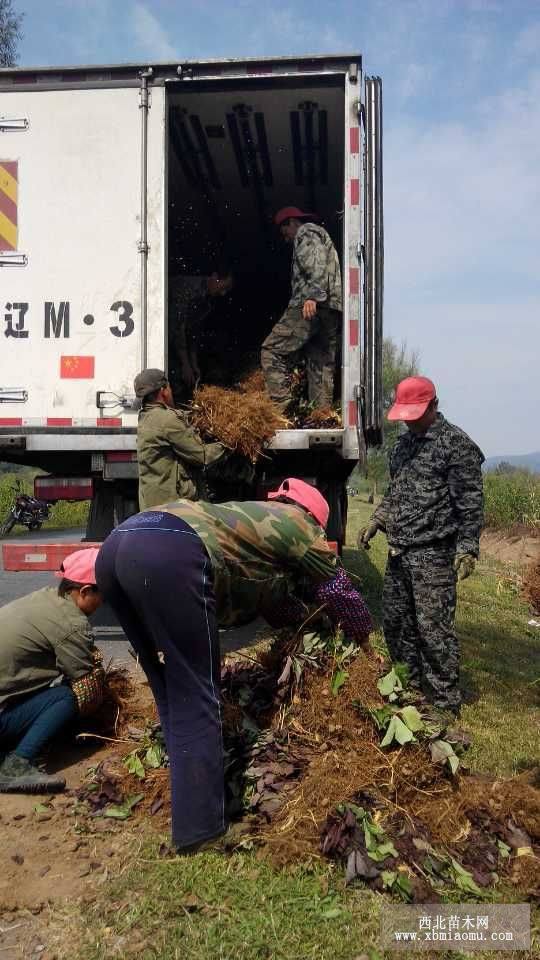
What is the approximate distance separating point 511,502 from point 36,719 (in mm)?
15175

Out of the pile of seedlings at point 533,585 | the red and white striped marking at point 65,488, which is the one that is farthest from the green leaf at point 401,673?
the red and white striped marking at point 65,488

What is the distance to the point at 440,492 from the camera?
14.1 feet

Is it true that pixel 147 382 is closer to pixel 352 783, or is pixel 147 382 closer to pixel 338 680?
pixel 338 680

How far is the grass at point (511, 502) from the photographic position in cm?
1656

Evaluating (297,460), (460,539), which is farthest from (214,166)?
(460,539)

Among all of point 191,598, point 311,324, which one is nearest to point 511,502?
point 311,324

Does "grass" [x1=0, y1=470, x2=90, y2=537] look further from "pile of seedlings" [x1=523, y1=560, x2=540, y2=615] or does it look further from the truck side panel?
"pile of seedlings" [x1=523, y1=560, x2=540, y2=615]

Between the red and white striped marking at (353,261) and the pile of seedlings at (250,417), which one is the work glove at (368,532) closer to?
the red and white striped marking at (353,261)

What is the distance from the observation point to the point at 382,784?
2873mm

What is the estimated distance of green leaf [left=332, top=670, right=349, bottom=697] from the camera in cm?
325

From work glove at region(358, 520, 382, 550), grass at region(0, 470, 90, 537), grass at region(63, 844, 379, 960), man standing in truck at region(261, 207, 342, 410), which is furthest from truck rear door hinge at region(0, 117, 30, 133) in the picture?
grass at region(0, 470, 90, 537)

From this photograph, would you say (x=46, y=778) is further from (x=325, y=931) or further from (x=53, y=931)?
(x=325, y=931)

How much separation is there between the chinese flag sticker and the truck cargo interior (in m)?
1.54

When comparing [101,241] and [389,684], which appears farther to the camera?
[101,241]
